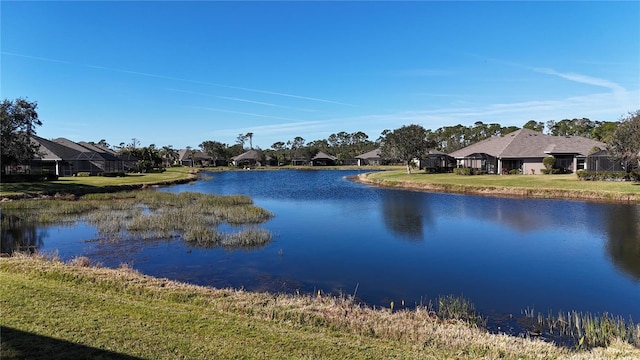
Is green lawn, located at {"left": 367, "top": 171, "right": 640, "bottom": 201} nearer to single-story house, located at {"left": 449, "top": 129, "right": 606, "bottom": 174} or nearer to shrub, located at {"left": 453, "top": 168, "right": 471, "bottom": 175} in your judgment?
shrub, located at {"left": 453, "top": 168, "right": 471, "bottom": 175}

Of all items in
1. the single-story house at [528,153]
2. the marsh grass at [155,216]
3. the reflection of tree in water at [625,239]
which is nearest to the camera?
the reflection of tree in water at [625,239]

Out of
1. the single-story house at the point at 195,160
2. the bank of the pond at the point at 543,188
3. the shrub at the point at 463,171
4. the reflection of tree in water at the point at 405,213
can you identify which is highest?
the single-story house at the point at 195,160

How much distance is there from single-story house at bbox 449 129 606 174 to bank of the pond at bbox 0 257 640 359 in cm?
4818

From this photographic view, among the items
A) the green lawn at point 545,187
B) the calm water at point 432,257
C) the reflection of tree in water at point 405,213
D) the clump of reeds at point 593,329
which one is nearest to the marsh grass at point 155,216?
the calm water at point 432,257

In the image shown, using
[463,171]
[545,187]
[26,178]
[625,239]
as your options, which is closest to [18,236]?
[26,178]

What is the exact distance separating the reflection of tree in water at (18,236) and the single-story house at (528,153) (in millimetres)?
49438

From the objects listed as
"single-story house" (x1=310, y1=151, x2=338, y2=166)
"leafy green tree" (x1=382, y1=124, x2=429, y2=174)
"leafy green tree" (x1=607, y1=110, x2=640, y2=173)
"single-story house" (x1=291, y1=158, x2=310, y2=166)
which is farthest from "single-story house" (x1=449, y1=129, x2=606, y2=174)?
"single-story house" (x1=291, y1=158, x2=310, y2=166)

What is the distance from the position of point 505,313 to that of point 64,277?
10.7 metres

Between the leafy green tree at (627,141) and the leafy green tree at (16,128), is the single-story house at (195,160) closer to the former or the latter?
the leafy green tree at (16,128)

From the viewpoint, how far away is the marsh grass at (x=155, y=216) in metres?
18.1

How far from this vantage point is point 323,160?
379ft

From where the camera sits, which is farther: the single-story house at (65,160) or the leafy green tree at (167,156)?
the leafy green tree at (167,156)

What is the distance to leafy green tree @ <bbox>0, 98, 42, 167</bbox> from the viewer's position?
3366cm

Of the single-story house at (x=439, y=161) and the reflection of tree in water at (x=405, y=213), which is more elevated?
the single-story house at (x=439, y=161)
